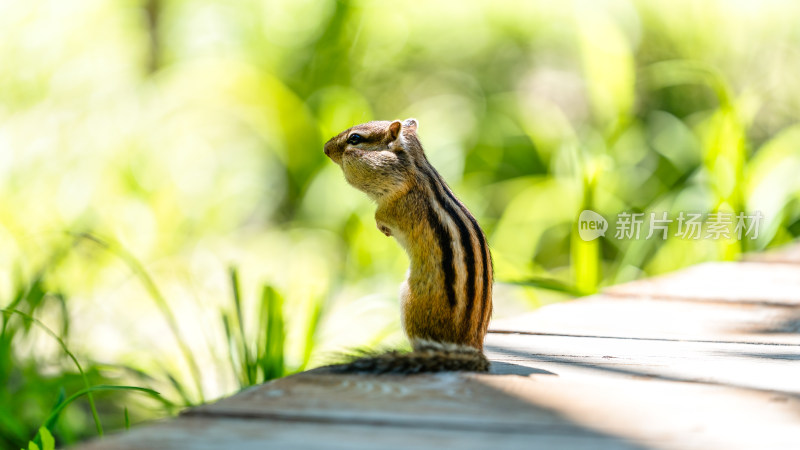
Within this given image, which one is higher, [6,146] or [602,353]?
[6,146]

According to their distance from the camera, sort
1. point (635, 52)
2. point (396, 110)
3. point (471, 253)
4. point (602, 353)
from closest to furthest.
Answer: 1. point (471, 253)
2. point (602, 353)
3. point (635, 52)
4. point (396, 110)

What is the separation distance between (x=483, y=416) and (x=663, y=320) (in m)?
1.32

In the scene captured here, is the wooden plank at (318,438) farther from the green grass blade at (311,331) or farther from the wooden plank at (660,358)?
the green grass blade at (311,331)

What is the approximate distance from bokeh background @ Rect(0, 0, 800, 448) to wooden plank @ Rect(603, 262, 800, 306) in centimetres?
40

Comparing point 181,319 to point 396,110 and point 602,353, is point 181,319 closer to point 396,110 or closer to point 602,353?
point 396,110

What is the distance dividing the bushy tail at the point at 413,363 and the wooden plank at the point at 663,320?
664 mm

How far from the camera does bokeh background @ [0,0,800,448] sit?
4.07m

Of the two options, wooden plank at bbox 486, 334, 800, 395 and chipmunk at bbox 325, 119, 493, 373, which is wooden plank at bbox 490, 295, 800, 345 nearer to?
wooden plank at bbox 486, 334, 800, 395

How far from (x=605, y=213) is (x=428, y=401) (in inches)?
124

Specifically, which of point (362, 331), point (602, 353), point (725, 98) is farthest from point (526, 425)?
point (725, 98)

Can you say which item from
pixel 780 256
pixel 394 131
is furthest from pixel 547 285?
pixel 394 131

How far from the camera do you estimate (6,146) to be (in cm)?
550

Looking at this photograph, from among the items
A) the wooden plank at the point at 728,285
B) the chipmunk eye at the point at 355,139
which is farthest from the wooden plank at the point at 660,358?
the wooden plank at the point at 728,285

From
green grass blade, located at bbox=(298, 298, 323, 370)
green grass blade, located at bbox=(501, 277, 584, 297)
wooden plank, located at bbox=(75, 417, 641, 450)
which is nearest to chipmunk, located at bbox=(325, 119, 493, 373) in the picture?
wooden plank, located at bbox=(75, 417, 641, 450)
